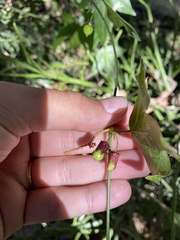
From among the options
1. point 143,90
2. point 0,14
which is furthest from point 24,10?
point 143,90

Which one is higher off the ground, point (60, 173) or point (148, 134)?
point (148, 134)

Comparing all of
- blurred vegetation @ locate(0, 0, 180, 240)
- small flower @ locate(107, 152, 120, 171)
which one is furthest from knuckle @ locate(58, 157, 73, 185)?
small flower @ locate(107, 152, 120, 171)

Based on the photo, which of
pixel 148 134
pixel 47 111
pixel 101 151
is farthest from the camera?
pixel 47 111

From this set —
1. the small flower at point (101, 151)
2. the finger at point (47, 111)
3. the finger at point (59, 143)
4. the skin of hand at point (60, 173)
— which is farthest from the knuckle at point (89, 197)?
the small flower at point (101, 151)

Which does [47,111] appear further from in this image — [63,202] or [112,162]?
[63,202]

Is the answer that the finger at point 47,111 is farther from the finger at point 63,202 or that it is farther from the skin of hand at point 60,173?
the finger at point 63,202

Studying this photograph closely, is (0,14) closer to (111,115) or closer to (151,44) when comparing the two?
(111,115)

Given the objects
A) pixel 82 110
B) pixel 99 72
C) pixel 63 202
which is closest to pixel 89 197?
pixel 63 202
